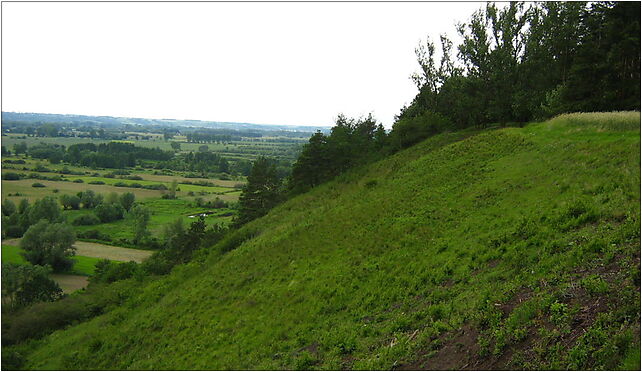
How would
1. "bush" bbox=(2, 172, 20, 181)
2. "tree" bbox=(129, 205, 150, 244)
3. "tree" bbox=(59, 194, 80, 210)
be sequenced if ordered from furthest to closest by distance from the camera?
"bush" bbox=(2, 172, 20, 181) < "tree" bbox=(59, 194, 80, 210) < "tree" bbox=(129, 205, 150, 244)

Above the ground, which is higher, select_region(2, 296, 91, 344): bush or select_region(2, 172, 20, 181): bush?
select_region(2, 172, 20, 181): bush

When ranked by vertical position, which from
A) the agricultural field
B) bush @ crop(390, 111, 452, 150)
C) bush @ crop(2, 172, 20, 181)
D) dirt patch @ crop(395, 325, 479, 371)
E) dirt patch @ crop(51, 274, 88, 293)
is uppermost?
bush @ crop(390, 111, 452, 150)

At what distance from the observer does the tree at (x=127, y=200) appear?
80.6 meters

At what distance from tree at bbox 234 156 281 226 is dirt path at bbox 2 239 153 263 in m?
19.0

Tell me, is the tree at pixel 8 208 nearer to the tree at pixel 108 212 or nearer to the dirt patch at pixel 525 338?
the tree at pixel 108 212

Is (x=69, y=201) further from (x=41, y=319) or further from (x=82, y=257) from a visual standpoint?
(x=41, y=319)

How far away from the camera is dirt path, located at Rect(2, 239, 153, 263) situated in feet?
172

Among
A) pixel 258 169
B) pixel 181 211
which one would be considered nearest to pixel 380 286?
pixel 258 169

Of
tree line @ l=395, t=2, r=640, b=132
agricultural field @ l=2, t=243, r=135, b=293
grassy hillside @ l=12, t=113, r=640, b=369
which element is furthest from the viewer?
agricultural field @ l=2, t=243, r=135, b=293

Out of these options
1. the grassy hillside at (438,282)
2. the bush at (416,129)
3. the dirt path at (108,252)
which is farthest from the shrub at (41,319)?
the bush at (416,129)

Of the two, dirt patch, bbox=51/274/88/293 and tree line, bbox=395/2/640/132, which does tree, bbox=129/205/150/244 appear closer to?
dirt patch, bbox=51/274/88/293

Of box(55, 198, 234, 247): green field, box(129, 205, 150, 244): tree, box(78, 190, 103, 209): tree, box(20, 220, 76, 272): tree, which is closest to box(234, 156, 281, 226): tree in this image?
box(55, 198, 234, 247): green field

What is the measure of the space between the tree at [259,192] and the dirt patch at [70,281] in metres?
19.8

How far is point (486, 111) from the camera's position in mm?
37094
